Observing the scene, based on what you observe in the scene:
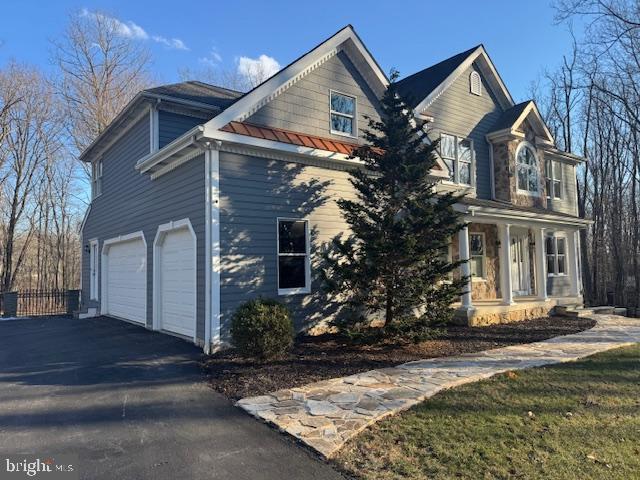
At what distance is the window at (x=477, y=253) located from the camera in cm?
1445

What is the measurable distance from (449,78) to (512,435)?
1271cm

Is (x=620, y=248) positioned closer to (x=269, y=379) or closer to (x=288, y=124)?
(x=288, y=124)

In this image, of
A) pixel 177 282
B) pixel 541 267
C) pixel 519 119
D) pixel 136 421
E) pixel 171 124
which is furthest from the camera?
pixel 519 119

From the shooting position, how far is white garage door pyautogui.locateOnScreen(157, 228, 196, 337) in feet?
30.5

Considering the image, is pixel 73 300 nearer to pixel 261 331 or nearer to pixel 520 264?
pixel 261 331

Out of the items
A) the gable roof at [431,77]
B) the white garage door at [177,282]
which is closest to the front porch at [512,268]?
the gable roof at [431,77]

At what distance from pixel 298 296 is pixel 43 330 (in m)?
7.69

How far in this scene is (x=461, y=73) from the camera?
15.2 meters

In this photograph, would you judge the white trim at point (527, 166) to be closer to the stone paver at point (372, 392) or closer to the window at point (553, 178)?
the window at point (553, 178)

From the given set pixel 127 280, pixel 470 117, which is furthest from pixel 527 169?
pixel 127 280

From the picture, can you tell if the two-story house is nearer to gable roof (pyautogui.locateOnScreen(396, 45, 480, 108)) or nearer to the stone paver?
gable roof (pyautogui.locateOnScreen(396, 45, 480, 108))

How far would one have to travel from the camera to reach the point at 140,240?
12.1 metres

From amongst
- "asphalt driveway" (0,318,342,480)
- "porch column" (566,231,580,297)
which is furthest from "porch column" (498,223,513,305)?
"asphalt driveway" (0,318,342,480)

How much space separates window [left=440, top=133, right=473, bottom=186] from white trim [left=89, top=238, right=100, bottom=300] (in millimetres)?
12486
